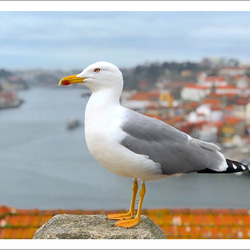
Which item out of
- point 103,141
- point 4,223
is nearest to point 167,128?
point 103,141

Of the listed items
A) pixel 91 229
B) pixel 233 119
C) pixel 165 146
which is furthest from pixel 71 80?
pixel 233 119

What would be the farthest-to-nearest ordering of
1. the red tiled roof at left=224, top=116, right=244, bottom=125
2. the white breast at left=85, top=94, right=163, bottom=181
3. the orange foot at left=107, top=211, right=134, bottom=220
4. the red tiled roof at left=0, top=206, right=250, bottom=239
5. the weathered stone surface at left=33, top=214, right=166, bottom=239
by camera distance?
1. the red tiled roof at left=224, top=116, right=244, bottom=125
2. the red tiled roof at left=0, top=206, right=250, bottom=239
3. the orange foot at left=107, top=211, right=134, bottom=220
4. the weathered stone surface at left=33, top=214, right=166, bottom=239
5. the white breast at left=85, top=94, right=163, bottom=181

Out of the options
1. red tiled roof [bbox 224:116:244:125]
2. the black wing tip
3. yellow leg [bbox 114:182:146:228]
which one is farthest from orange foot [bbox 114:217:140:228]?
red tiled roof [bbox 224:116:244:125]

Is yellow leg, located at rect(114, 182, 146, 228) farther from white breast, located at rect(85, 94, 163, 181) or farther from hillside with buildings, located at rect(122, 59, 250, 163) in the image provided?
hillside with buildings, located at rect(122, 59, 250, 163)

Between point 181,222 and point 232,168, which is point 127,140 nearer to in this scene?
point 232,168

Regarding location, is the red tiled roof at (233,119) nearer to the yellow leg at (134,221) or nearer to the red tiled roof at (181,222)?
the red tiled roof at (181,222)

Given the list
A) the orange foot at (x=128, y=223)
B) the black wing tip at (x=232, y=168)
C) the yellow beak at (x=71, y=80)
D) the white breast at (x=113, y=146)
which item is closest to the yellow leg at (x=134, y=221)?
the orange foot at (x=128, y=223)
